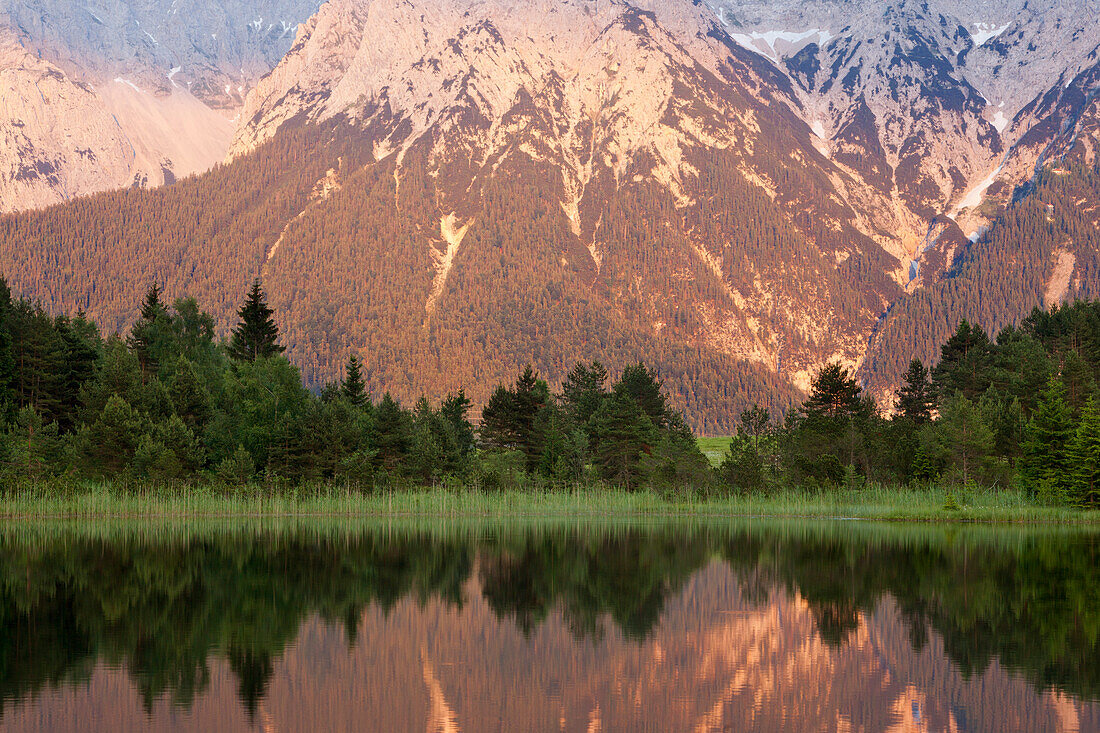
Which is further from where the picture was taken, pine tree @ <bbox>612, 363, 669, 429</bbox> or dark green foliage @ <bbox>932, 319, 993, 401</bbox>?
pine tree @ <bbox>612, 363, 669, 429</bbox>

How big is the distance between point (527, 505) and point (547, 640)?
190ft

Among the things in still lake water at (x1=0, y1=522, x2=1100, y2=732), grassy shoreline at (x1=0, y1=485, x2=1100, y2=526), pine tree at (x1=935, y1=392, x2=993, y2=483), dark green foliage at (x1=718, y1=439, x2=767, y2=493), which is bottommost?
still lake water at (x1=0, y1=522, x2=1100, y2=732)

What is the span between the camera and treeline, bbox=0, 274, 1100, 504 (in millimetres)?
79562

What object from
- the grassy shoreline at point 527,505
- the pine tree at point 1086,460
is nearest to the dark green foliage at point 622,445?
the grassy shoreline at point 527,505

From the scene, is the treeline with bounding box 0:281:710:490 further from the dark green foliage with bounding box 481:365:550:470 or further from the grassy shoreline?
the grassy shoreline

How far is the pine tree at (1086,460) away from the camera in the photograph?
7256 centimetres

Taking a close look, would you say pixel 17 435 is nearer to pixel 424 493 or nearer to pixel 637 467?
pixel 424 493

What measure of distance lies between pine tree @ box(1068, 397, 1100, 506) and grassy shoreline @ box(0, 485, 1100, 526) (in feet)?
4.16

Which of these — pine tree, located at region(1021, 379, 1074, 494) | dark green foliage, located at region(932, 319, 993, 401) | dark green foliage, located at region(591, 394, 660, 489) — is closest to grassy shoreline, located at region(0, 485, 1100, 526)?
pine tree, located at region(1021, 379, 1074, 494)

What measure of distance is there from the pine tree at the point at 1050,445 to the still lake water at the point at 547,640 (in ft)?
79.6

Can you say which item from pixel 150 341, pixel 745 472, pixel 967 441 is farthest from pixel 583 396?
pixel 967 441

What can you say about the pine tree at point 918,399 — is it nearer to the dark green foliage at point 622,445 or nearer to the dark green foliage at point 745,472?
the dark green foliage at point 745,472

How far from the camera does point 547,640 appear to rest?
30312 millimetres

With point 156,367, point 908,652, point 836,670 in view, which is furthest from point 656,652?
point 156,367
